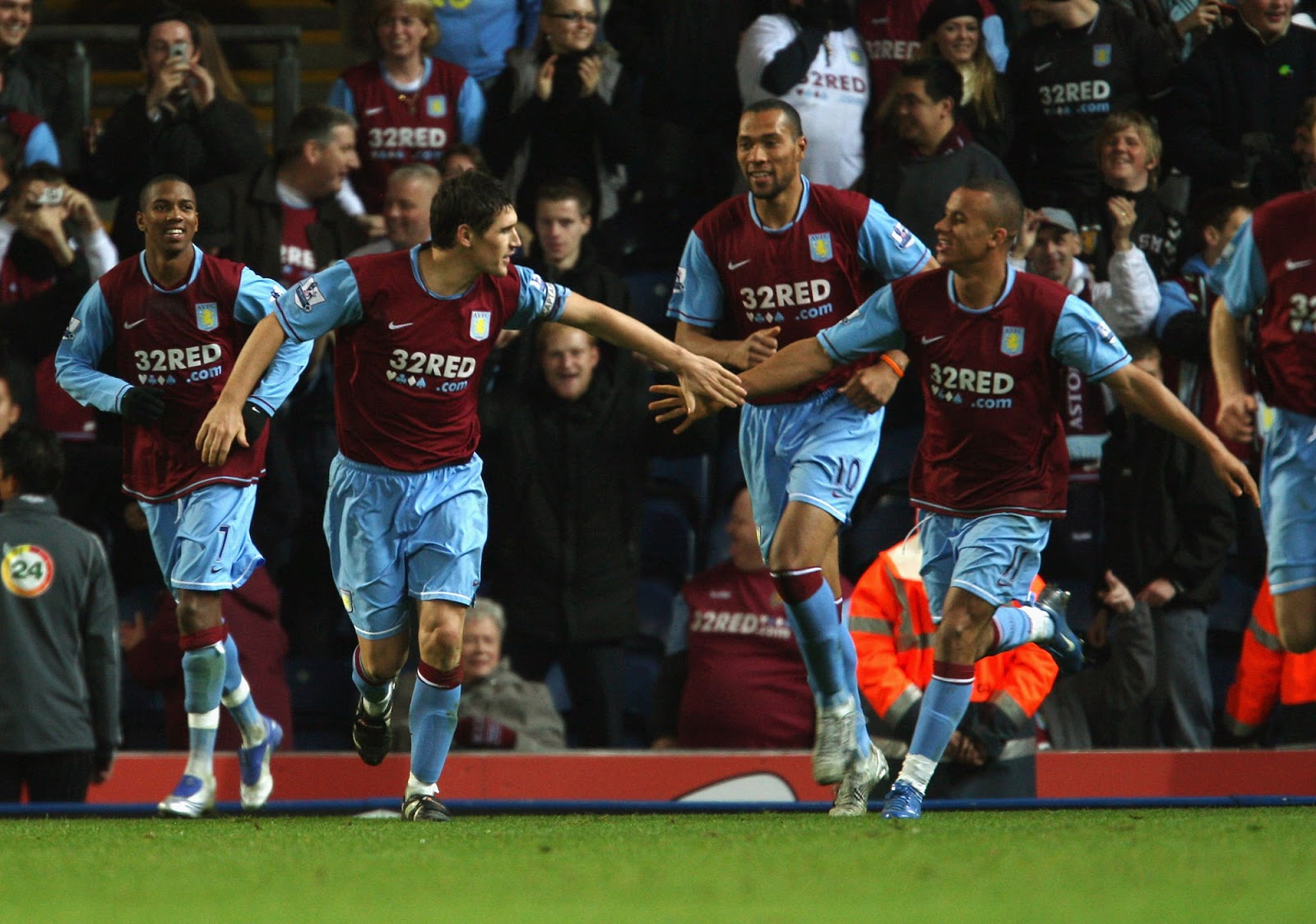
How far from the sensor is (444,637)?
7.25m

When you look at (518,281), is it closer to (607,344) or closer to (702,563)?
(607,344)

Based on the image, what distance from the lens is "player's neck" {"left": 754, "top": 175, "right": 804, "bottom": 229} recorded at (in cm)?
769

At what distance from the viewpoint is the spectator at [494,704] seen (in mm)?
9125

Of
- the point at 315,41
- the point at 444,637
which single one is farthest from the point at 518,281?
the point at 315,41

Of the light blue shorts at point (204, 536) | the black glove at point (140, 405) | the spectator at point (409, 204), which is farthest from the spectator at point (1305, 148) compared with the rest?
the black glove at point (140, 405)

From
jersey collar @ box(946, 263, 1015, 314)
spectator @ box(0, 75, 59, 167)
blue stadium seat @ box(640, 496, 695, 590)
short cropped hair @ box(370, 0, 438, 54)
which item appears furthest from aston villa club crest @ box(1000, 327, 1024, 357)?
spectator @ box(0, 75, 59, 167)

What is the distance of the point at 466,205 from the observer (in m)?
7.12

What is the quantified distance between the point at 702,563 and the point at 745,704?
1.45 metres

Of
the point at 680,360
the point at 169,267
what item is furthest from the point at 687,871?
the point at 169,267

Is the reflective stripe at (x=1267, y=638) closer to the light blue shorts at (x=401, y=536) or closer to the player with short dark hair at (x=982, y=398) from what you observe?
the player with short dark hair at (x=982, y=398)

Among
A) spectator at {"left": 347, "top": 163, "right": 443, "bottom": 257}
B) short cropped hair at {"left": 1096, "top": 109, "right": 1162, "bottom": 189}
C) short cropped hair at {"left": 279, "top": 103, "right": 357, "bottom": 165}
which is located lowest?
spectator at {"left": 347, "top": 163, "right": 443, "bottom": 257}

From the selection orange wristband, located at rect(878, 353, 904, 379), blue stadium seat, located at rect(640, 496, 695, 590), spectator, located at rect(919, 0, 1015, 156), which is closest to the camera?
orange wristband, located at rect(878, 353, 904, 379)

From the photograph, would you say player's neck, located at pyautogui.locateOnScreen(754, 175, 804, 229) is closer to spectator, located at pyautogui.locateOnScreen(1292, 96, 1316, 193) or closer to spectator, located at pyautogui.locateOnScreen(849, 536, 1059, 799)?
spectator, located at pyautogui.locateOnScreen(849, 536, 1059, 799)

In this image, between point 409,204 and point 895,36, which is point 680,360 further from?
point 895,36
